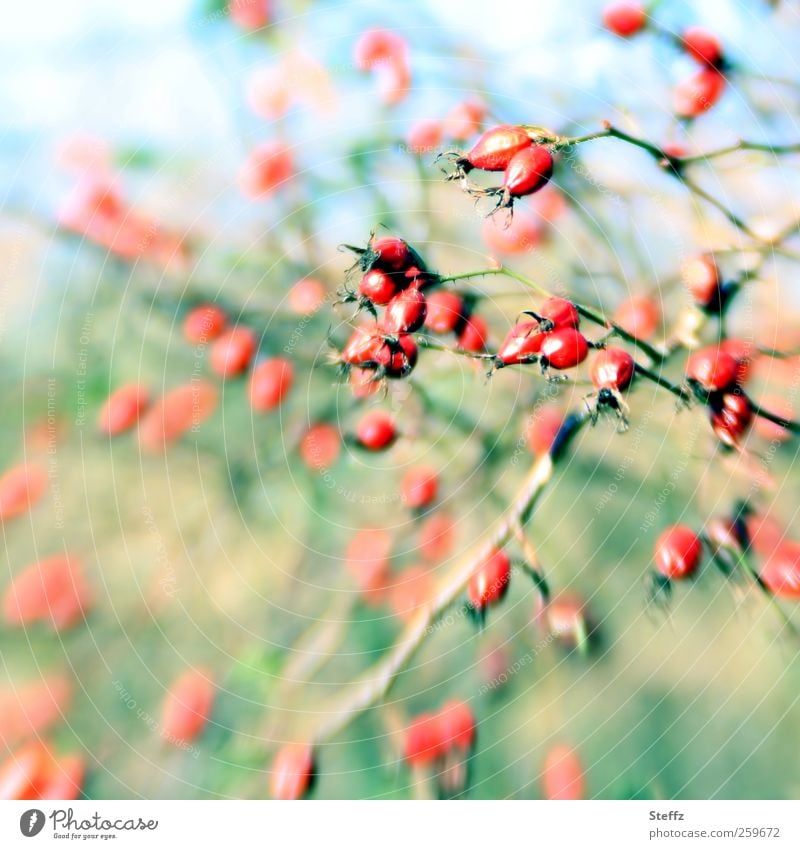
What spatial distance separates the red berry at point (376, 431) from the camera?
59cm

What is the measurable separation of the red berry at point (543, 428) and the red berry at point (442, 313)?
0.10 metres

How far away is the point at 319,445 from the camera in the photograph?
24.1 inches

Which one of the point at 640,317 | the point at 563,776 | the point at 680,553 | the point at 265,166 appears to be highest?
the point at 265,166

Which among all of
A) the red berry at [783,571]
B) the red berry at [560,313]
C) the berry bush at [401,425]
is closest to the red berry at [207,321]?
the berry bush at [401,425]

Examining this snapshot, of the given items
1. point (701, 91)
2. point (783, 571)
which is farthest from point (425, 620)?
point (701, 91)

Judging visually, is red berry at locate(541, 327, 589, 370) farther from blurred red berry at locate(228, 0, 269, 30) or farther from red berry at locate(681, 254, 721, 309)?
blurred red berry at locate(228, 0, 269, 30)

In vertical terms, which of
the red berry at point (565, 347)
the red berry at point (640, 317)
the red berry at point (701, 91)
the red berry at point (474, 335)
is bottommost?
the red berry at point (640, 317)

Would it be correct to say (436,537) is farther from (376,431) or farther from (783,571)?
(783,571)

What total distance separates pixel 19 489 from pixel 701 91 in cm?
56

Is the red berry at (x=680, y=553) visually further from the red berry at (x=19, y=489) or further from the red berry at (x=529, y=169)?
the red berry at (x=19, y=489)

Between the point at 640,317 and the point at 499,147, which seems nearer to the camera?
the point at 499,147

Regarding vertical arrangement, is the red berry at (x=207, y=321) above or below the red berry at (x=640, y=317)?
above

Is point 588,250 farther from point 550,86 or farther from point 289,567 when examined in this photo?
point 289,567

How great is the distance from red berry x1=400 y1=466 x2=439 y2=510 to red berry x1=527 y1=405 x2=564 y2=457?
0.08 metres
